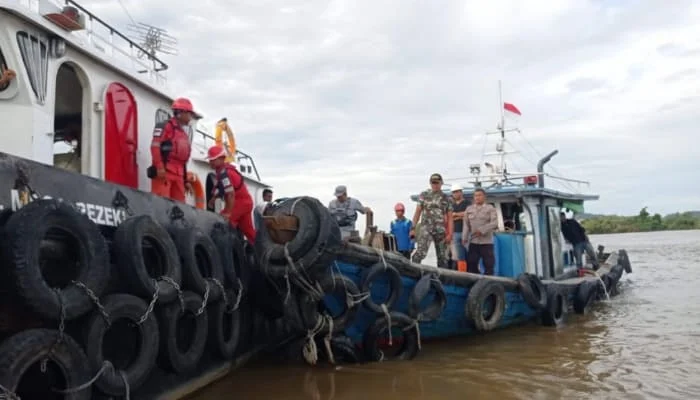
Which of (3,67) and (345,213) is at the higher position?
(3,67)

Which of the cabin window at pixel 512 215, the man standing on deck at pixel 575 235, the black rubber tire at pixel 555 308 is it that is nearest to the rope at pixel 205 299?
the black rubber tire at pixel 555 308

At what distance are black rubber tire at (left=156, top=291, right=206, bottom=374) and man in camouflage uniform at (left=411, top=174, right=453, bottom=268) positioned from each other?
13.3 feet

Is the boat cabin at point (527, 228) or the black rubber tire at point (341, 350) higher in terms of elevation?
the boat cabin at point (527, 228)

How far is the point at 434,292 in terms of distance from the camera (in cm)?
639

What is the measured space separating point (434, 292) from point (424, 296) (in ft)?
0.96

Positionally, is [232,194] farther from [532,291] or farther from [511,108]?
[511,108]

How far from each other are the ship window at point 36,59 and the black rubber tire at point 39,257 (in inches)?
62.8

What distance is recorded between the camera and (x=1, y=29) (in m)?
4.16

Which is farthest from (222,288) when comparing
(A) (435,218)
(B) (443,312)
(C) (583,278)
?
(C) (583,278)

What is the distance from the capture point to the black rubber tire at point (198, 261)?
4.30 meters

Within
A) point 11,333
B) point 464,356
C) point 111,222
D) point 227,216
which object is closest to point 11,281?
point 11,333

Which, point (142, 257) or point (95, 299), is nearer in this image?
point (95, 299)

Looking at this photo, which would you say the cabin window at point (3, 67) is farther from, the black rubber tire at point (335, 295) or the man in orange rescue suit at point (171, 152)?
the black rubber tire at point (335, 295)

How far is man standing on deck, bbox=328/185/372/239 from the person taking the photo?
312 inches
